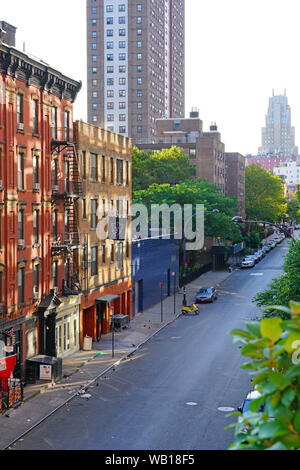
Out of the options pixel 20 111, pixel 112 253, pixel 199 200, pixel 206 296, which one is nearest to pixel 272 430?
pixel 20 111

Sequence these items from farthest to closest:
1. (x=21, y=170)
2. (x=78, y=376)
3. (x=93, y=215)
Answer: (x=93, y=215) < (x=21, y=170) < (x=78, y=376)

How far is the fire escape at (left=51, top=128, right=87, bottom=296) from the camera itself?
3522 centimetres

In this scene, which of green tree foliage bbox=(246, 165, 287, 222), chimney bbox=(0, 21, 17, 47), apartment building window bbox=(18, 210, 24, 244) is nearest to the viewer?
apartment building window bbox=(18, 210, 24, 244)

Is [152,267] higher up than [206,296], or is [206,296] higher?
[152,267]

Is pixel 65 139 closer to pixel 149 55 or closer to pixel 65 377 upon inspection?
pixel 65 377

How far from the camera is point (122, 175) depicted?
47.2 metres

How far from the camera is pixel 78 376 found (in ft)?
102

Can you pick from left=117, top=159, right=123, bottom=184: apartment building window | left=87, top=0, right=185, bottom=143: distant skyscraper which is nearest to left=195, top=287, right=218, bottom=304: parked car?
left=117, top=159, right=123, bottom=184: apartment building window

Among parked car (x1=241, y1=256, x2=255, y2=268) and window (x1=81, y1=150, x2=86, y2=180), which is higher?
window (x1=81, y1=150, x2=86, y2=180)

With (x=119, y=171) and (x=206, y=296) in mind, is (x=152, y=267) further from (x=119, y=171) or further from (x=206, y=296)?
(x=119, y=171)

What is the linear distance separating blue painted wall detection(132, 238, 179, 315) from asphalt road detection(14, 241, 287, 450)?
28.9 feet

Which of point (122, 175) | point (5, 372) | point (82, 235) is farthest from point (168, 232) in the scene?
point (5, 372)

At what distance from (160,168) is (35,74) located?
5754 centimetres

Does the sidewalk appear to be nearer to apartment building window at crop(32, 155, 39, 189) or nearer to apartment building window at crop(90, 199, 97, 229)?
apartment building window at crop(90, 199, 97, 229)
